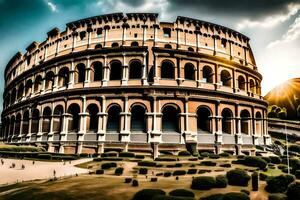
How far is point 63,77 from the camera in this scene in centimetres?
3669

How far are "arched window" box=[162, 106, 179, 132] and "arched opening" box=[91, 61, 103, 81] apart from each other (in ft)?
32.0

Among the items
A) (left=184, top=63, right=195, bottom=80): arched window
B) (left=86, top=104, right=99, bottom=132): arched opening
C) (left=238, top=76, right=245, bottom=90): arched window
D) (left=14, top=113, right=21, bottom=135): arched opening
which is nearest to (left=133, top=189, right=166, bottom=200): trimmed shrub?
(left=86, top=104, right=99, bottom=132): arched opening

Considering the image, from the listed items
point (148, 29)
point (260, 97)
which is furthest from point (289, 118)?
point (148, 29)

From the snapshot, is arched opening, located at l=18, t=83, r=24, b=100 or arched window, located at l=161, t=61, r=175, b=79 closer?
arched window, located at l=161, t=61, r=175, b=79

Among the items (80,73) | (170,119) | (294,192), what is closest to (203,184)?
(294,192)

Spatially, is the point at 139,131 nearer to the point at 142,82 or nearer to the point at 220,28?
the point at 142,82

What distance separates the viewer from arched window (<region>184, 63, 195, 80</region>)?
107ft

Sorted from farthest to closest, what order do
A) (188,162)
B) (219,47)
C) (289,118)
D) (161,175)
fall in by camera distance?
(289,118) → (219,47) → (188,162) → (161,175)

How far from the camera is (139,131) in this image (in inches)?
1178

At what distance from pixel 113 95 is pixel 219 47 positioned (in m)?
15.9

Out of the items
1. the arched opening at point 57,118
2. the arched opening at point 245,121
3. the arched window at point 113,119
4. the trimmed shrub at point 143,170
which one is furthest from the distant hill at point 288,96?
the trimmed shrub at point 143,170

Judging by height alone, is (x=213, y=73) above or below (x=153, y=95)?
above

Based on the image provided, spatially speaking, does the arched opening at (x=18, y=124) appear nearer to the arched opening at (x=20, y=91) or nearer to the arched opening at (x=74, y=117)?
the arched opening at (x=20, y=91)

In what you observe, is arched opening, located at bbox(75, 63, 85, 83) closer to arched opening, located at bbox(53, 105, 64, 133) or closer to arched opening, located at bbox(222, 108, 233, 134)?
arched opening, located at bbox(53, 105, 64, 133)
